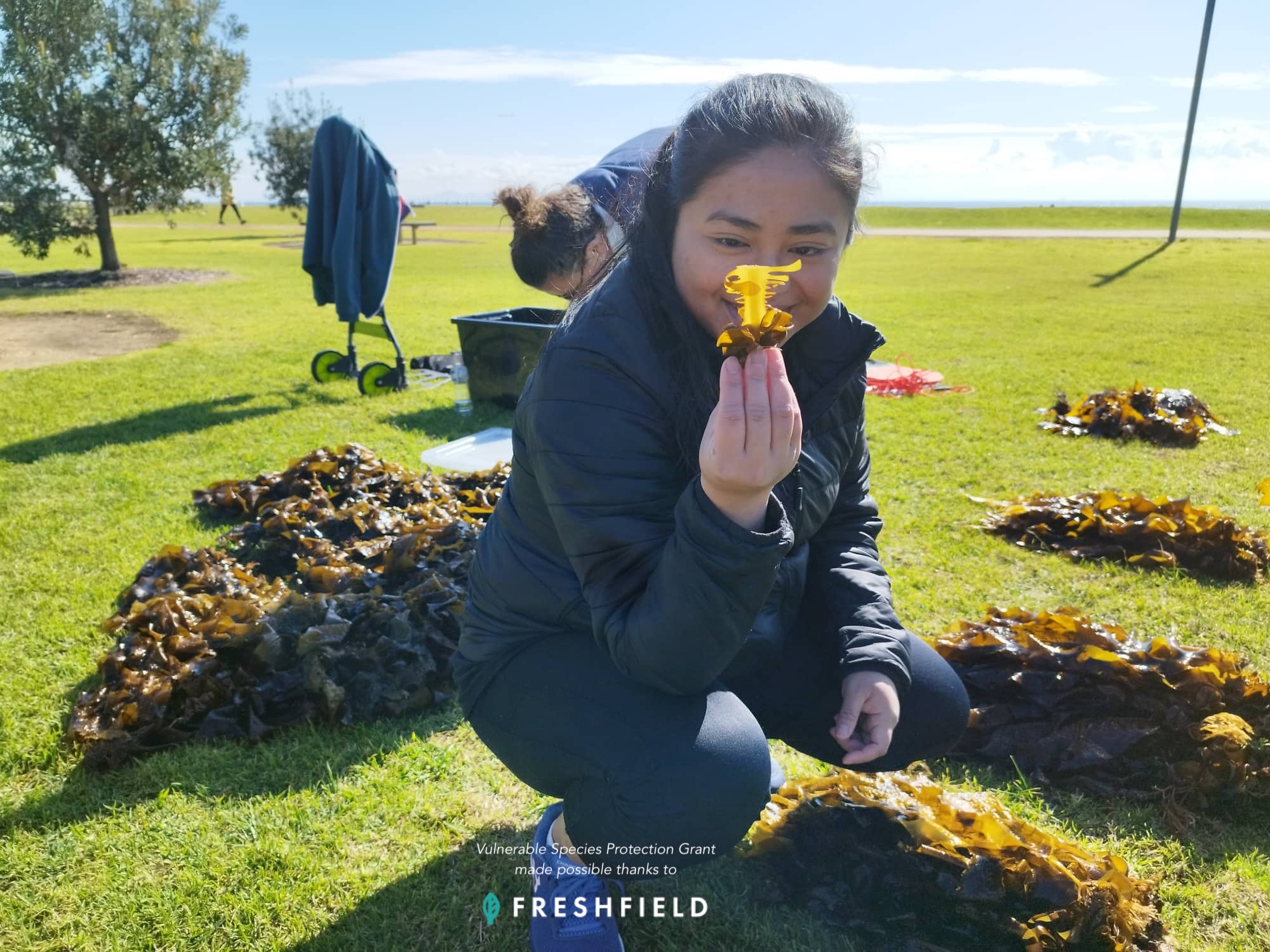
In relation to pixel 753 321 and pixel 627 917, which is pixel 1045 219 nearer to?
pixel 627 917

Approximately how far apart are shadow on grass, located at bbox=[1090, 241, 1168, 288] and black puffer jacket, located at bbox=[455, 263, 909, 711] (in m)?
18.3

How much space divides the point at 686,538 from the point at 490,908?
1255 mm

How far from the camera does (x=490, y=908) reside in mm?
2244

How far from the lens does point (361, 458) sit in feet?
17.6

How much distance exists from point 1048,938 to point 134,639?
10.1 feet

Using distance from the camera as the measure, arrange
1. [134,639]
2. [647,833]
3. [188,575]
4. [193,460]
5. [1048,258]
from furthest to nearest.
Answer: [1048,258] → [193,460] → [188,575] → [134,639] → [647,833]

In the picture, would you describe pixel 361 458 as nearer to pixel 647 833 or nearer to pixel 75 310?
pixel 647 833

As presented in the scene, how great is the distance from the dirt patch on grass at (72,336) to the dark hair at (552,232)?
26.8 feet

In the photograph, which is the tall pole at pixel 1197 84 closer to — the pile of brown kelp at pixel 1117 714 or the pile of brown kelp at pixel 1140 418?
the pile of brown kelp at pixel 1140 418

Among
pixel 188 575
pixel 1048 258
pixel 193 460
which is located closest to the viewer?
pixel 188 575

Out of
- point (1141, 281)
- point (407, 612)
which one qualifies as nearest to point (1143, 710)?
point (407, 612)

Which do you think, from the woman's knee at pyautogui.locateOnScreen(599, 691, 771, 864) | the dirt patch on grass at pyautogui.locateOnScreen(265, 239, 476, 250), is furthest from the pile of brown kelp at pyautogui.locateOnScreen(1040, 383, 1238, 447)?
the dirt patch on grass at pyautogui.locateOnScreen(265, 239, 476, 250)

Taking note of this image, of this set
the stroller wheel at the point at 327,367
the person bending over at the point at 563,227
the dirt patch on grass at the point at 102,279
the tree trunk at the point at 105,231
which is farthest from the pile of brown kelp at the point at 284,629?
the tree trunk at the point at 105,231

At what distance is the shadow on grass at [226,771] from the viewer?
2.64m
